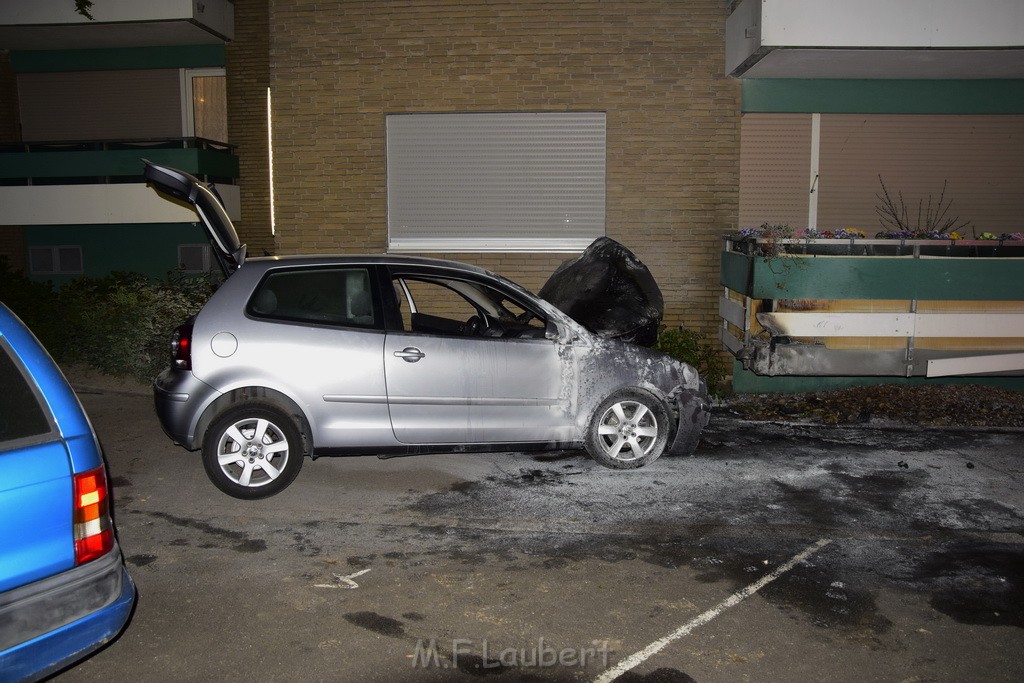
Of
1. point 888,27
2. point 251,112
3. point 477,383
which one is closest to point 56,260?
point 251,112

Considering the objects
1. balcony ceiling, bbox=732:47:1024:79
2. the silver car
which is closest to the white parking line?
the silver car

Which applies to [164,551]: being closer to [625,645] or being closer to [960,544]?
[625,645]

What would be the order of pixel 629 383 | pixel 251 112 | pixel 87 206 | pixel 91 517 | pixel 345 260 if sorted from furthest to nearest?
1. pixel 251 112
2. pixel 87 206
3. pixel 629 383
4. pixel 345 260
5. pixel 91 517

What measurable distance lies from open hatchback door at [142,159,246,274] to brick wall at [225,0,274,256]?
310 inches

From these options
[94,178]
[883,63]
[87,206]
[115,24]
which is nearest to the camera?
[883,63]

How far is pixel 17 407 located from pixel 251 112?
13.6 meters

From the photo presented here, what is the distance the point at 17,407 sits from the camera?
11.0ft

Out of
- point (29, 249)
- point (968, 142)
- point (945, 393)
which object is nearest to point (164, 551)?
point (945, 393)

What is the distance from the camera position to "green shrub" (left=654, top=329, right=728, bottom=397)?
424 inches

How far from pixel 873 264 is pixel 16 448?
8783mm

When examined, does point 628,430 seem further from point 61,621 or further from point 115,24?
point 115,24

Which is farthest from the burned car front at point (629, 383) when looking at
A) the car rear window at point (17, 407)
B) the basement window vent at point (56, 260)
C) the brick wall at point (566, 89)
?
the basement window vent at point (56, 260)

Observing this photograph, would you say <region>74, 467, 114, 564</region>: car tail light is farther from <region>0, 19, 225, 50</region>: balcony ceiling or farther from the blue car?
<region>0, 19, 225, 50</region>: balcony ceiling

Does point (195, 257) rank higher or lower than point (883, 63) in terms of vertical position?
lower
